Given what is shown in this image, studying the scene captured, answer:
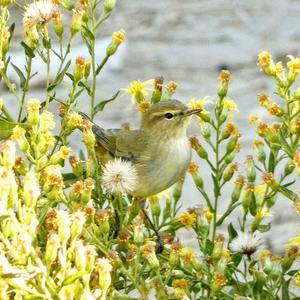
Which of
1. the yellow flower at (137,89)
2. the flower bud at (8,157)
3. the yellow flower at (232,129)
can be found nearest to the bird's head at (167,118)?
the yellow flower at (137,89)

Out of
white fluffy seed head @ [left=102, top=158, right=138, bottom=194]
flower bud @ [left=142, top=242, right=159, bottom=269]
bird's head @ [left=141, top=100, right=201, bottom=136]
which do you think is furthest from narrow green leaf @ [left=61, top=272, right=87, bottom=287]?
bird's head @ [left=141, top=100, right=201, bottom=136]

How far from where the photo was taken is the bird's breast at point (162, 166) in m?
3.18

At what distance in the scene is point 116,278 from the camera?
104 inches

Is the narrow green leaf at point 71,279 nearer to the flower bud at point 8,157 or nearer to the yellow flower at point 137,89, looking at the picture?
the flower bud at point 8,157

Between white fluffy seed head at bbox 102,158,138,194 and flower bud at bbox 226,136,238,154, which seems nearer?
white fluffy seed head at bbox 102,158,138,194

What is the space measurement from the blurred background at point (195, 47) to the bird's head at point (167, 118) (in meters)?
2.04

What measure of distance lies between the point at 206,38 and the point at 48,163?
422 centimetres

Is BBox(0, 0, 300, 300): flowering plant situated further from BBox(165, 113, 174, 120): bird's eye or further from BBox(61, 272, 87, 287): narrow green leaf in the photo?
BBox(165, 113, 174, 120): bird's eye

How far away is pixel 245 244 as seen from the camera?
2.72 m

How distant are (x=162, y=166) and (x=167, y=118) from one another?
19 centimetres

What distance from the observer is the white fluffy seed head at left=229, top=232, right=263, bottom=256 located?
272 cm

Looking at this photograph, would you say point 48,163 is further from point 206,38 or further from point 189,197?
point 206,38

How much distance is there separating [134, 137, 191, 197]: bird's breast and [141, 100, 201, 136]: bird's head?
45mm

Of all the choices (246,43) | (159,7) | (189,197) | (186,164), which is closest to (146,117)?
(186,164)
